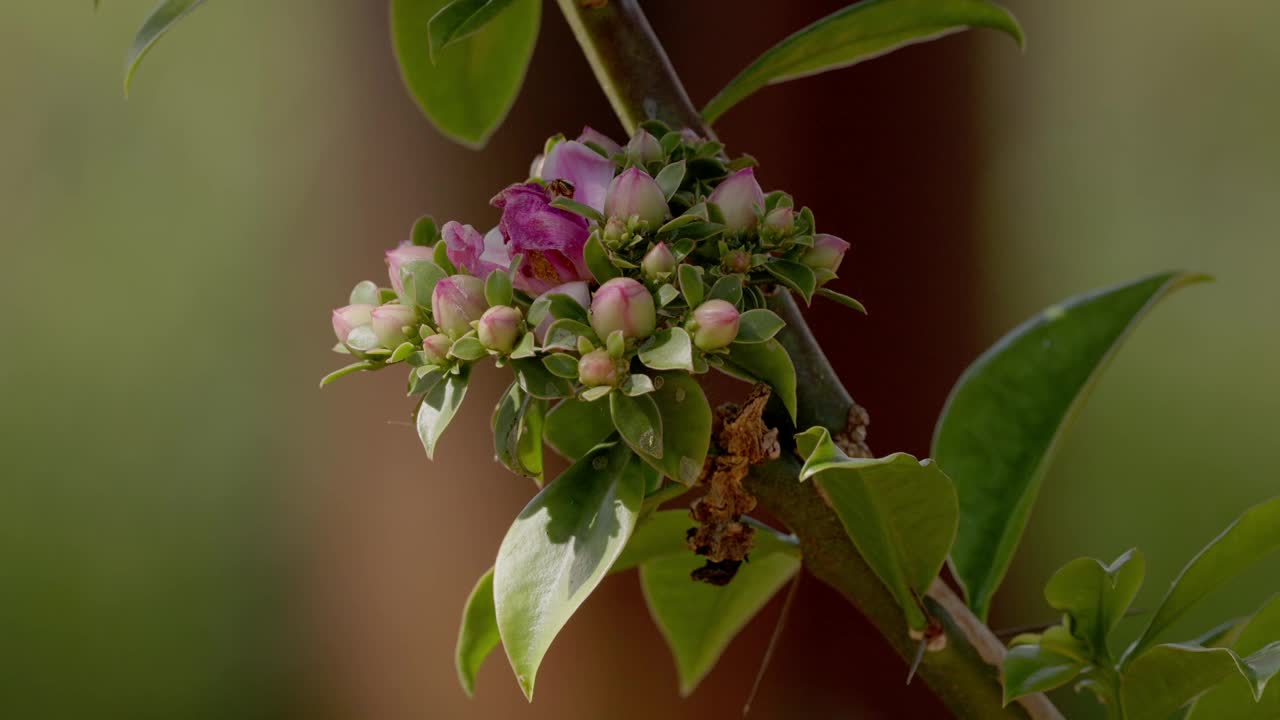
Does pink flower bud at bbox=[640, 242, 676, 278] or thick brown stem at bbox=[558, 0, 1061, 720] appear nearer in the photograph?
pink flower bud at bbox=[640, 242, 676, 278]

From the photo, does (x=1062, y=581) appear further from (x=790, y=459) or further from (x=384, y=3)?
(x=384, y=3)

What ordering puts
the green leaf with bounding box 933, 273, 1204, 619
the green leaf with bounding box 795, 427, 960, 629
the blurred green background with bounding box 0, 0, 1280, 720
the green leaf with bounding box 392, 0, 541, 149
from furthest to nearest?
the blurred green background with bounding box 0, 0, 1280, 720
the green leaf with bounding box 392, 0, 541, 149
the green leaf with bounding box 933, 273, 1204, 619
the green leaf with bounding box 795, 427, 960, 629

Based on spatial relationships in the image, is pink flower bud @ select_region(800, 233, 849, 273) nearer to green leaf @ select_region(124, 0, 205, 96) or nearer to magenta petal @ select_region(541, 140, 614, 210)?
magenta petal @ select_region(541, 140, 614, 210)

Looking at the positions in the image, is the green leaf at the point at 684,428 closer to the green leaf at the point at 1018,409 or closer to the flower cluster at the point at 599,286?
the flower cluster at the point at 599,286

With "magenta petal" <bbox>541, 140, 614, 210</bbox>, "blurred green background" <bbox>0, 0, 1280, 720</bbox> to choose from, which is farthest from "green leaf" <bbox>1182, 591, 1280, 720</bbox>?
"blurred green background" <bbox>0, 0, 1280, 720</bbox>

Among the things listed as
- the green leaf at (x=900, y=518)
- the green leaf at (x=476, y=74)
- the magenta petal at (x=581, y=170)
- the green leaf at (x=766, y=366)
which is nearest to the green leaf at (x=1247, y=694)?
the green leaf at (x=900, y=518)

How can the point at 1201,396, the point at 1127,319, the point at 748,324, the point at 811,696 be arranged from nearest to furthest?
the point at 748,324, the point at 1127,319, the point at 811,696, the point at 1201,396

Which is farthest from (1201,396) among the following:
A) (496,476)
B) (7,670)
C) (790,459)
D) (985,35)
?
(7,670)
